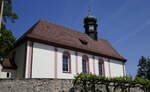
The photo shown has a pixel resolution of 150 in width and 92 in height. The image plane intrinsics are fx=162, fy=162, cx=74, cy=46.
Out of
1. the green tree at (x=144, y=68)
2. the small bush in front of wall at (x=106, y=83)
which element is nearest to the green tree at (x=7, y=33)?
the small bush in front of wall at (x=106, y=83)

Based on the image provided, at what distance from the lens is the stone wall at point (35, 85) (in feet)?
33.3

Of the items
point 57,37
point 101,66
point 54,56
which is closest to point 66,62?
point 54,56

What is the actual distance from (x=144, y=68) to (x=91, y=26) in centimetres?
2463

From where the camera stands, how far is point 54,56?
1688 centimetres

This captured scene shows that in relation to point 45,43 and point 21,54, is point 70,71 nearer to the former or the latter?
point 45,43

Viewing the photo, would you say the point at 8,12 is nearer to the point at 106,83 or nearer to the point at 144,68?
the point at 106,83

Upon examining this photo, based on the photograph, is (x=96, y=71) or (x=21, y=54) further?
(x=96, y=71)

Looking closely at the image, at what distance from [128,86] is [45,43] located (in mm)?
9066

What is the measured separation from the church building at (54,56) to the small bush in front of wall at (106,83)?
4.90 meters

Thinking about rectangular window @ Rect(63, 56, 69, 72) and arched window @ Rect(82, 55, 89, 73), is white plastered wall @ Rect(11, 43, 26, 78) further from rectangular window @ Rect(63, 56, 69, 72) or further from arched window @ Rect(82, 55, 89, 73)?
arched window @ Rect(82, 55, 89, 73)

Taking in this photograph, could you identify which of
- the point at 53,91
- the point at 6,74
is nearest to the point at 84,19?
the point at 6,74

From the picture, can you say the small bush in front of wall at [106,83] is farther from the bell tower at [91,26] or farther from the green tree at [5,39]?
the bell tower at [91,26]

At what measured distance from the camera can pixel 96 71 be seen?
20516 mm

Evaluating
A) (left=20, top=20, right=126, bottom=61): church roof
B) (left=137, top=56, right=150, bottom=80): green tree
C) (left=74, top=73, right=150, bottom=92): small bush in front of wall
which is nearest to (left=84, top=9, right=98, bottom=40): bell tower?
(left=20, top=20, right=126, bottom=61): church roof
